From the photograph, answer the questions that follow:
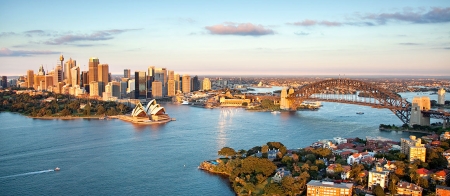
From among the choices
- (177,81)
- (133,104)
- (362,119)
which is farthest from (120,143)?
(177,81)

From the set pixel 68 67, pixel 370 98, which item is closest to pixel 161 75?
pixel 68 67

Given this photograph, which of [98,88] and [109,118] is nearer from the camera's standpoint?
[109,118]

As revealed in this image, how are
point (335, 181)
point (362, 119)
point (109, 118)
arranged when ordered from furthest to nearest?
→ point (109, 118), point (362, 119), point (335, 181)

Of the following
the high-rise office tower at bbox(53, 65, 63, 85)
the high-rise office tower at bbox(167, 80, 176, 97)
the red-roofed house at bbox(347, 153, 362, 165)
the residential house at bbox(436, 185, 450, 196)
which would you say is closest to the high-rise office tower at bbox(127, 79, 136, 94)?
the high-rise office tower at bbox(167, 80, 176, 97)

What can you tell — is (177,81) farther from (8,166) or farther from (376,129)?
(8,166)

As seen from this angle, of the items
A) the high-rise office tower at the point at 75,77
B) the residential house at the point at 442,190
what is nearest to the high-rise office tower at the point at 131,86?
the high-rise office tower at the point at 75,77

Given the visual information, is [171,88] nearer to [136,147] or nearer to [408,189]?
[136,147]
